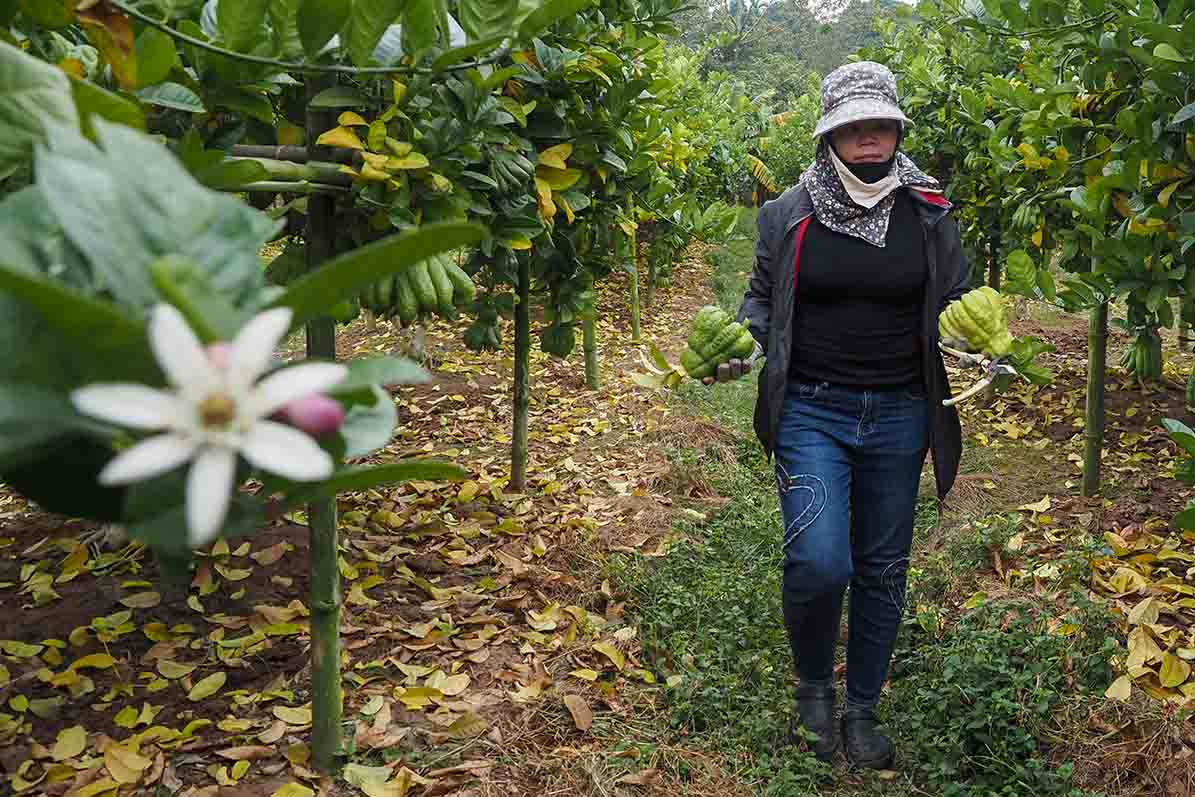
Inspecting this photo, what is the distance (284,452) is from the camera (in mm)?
377

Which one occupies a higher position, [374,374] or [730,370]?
[374,374]

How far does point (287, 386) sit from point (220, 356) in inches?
1.0

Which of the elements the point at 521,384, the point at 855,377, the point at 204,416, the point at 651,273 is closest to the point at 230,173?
the point at 204,416

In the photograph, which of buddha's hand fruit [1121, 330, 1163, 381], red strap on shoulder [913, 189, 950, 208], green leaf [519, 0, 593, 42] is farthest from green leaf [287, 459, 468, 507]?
buddha's hand fruit [1121, 330, 1163, 381]

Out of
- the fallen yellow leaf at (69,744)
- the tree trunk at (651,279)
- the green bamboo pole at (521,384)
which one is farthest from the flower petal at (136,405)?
the tree trunk at (651,279)

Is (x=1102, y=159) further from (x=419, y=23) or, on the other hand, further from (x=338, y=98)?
(x=419, y=23)

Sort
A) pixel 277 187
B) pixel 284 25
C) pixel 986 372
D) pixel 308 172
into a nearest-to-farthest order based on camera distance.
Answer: pixel 284 25 < pixel 277 187 < pixel 308 172 < pixel 986 372

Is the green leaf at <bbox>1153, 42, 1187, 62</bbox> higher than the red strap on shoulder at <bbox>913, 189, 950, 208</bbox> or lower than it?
higher

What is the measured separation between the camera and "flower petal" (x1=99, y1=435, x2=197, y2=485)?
14.1 inches

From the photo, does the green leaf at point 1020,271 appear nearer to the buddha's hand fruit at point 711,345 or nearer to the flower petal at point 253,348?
the buddha's hand fruit at point 711,345

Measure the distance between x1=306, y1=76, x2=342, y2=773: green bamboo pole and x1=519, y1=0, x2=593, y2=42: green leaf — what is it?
0.96 metres

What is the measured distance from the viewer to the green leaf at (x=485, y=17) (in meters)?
1.15

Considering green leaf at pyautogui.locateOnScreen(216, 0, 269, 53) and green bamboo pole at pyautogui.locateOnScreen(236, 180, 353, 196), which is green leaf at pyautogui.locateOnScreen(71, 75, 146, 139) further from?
green bamboo pole at pyautogui.locateOnScreen(236, 180, 353, 196)

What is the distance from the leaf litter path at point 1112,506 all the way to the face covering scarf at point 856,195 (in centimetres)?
114
